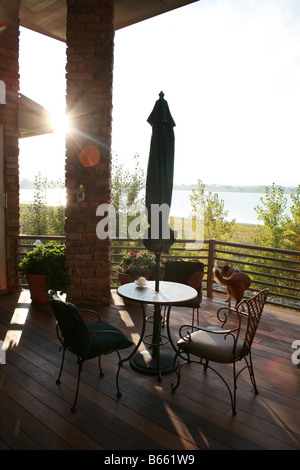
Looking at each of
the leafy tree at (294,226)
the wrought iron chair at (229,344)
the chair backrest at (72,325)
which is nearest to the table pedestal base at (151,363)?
the wrought iron chair at (229,344)

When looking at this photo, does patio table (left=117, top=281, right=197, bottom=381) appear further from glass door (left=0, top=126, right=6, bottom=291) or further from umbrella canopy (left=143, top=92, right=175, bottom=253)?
glass door (left=0, top=126, right=6, bottom=291)

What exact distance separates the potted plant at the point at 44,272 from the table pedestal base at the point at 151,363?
73.1 inches

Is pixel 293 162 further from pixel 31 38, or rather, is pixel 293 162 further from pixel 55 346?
pixel 55 346

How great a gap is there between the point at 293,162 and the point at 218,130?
34.8 ft

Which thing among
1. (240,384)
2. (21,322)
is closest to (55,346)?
(21,322)

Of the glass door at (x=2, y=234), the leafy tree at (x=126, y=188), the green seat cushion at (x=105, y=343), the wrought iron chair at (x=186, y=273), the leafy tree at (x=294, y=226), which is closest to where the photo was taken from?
the green seat cushion at (x=105, y=343)

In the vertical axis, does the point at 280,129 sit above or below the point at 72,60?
above

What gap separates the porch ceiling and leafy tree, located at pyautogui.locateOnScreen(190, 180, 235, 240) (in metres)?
13.3

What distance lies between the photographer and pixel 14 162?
5.06 meters

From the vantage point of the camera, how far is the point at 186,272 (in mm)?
3982

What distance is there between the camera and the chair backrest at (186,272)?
3900mm
